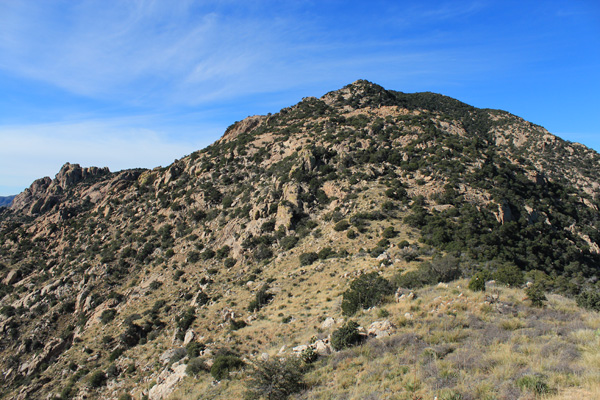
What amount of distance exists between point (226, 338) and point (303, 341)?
7690 millimetres

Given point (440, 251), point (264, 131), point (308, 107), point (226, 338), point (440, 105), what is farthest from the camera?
point (440, 105)

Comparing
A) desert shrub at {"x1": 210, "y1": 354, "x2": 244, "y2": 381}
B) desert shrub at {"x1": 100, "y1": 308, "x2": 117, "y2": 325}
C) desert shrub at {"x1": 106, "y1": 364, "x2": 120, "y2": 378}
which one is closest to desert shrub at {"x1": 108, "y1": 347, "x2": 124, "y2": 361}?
desert shrub at {"x1": 106, "y1": 364, "x2": 120, "y2": 378}

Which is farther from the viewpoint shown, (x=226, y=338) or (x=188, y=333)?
(x=188, y=333)

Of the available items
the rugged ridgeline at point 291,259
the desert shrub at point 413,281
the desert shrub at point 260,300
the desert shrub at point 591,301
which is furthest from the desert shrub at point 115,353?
the desert shrub at point 591,301

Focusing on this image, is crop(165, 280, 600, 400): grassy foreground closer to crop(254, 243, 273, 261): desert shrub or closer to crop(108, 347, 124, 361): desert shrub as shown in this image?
crop(108, 347, 124, 361): desert shrub

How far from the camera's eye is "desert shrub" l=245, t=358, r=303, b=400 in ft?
33.9

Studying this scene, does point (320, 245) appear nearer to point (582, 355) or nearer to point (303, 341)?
point (303, 341)

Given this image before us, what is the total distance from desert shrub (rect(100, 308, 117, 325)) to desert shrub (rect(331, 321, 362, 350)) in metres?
30.0

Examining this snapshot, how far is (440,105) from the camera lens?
350ft

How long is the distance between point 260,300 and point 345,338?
13357 mm

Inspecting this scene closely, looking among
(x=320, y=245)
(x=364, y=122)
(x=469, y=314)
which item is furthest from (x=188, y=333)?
(x=364, y=122)

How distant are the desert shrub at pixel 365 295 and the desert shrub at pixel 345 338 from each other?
429 cm

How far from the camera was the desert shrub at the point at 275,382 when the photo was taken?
10320mm

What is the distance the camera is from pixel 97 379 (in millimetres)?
22719
